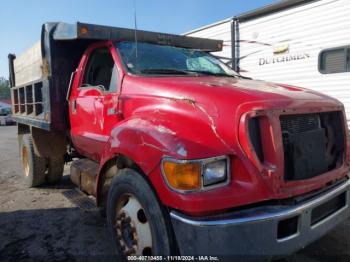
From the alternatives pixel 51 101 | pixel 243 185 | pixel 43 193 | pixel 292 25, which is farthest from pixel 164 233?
pixel 292 25

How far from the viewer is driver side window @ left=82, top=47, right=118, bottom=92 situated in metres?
3.82

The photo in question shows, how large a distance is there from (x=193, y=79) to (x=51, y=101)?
230cm

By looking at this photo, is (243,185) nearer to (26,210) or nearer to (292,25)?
(26,210)

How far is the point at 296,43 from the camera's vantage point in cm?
707

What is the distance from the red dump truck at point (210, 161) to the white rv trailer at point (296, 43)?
294 cm

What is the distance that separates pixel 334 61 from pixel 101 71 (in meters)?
4.40

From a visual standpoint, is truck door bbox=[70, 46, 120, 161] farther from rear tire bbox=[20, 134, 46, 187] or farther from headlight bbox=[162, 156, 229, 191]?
rear tire bbox=[20, 134, 46, 187]

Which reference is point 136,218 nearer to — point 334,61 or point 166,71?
point 166,71

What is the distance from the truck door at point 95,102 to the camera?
3715 millimetres

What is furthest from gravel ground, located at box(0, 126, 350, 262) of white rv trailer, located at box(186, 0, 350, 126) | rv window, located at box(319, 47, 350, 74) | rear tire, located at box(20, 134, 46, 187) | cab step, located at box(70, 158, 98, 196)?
white rv trailer, located at box(186, 0, 350, 126)

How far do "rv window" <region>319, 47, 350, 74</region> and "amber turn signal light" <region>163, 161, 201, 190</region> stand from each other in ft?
16.4

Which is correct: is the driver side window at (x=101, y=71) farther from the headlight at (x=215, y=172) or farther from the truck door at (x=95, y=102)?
the headlight at (x=215, y=172)

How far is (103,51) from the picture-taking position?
13.7 feet

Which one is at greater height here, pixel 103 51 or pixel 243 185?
pixel 103 51
